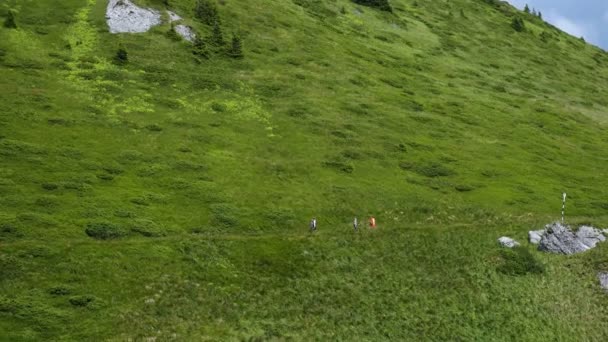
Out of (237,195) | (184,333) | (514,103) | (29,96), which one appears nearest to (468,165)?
(237,195)

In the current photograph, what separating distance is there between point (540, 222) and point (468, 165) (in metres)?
18.6

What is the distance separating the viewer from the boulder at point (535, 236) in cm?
6681

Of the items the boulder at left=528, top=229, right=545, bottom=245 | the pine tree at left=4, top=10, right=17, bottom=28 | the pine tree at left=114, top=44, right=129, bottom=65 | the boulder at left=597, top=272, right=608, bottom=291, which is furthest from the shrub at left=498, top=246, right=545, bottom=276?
the pine tree at left=4, top=10, right=17, bottom=28

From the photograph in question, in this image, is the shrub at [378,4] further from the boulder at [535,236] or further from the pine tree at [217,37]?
the boulder at [535,236]

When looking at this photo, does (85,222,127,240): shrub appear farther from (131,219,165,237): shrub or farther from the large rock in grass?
the large rock in grass

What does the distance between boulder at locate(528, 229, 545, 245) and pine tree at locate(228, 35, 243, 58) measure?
6216cm

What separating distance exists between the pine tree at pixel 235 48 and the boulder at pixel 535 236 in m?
62.2

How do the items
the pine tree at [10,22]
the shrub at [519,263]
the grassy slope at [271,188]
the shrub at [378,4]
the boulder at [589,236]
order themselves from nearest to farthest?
the grassy slope at [271,188], the shrub at [519,263], the boulder at [589,236], the pine tree at [10,22], the shrub at [378,4]

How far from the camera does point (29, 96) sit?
273 ft

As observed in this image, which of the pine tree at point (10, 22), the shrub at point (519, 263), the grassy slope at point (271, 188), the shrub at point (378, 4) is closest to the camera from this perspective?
the grassy slope at point (271, 188)

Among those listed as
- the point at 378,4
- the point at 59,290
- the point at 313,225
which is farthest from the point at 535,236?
the point at 378,4

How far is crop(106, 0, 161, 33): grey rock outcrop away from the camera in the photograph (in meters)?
109

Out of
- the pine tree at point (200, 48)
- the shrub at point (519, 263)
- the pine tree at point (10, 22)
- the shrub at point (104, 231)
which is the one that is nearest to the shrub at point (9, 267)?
the shrub at point (104, 231)

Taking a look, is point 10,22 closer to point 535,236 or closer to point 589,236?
point 535,236
